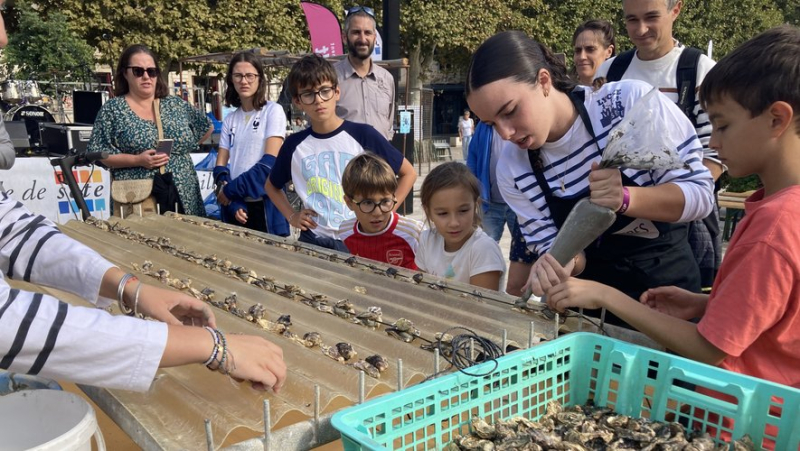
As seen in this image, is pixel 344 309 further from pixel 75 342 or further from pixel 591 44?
pixel 591 44

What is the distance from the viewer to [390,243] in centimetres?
327

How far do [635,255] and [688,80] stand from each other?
4.59ft

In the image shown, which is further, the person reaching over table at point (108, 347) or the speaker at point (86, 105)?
the speaker at point (86, 105)

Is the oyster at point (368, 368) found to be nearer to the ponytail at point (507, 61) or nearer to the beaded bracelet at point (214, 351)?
the beaded bracelet at point (214, 351)

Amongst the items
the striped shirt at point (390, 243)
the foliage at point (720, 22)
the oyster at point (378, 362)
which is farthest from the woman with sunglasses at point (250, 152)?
the foliage at point (720, 22)

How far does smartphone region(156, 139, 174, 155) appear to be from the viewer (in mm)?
4359

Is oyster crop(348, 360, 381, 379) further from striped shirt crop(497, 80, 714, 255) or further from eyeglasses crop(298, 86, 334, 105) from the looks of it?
eyeglasses crop(298, 86, 334, 105)

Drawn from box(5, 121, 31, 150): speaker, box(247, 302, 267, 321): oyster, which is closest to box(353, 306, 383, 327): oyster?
box(247, 302, 267, 321): oyster

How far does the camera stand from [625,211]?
67.9 inches

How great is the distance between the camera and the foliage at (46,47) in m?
16.6

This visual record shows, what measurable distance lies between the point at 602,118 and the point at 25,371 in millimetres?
1794

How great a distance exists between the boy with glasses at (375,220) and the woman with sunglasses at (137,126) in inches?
72.5

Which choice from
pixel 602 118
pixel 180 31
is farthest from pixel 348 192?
pixel 180 31

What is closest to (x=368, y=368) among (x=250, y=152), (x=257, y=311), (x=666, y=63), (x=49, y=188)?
(x=257, y=311)
